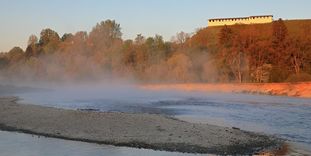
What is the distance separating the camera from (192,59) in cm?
13475

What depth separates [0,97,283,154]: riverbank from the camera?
82.0 feet

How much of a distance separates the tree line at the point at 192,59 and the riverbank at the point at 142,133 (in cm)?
7132

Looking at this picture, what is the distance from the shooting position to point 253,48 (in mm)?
112375

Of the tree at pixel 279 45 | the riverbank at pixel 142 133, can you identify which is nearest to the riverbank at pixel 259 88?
the tree at pixel 279 45

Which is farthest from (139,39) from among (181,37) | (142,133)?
(142,133)

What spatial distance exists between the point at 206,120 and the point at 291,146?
14526mm

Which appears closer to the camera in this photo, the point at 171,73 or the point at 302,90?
the point at 302,90

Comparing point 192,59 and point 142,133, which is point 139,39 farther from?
point 142,133

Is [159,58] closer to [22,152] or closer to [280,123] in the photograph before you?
[280,123]

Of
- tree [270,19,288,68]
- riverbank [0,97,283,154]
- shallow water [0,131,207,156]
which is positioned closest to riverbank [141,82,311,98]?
tree [270,19,288,68]

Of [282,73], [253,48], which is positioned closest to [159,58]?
[253,48]

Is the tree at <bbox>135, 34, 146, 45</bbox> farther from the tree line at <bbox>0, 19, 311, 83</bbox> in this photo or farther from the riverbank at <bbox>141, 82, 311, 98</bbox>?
the riverbank at <bbox>141, 82, 311, 98</bbox>

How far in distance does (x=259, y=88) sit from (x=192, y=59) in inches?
1947

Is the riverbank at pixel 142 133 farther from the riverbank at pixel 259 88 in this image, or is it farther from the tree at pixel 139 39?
the tree at pixel 139 39
